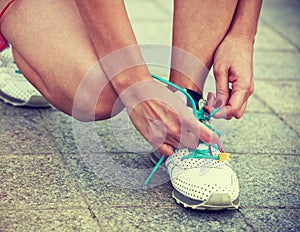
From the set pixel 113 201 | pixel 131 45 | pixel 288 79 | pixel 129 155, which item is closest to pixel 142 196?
pixel 113 201

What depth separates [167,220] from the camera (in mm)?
1335

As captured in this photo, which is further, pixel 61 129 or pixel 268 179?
pixel 61 129

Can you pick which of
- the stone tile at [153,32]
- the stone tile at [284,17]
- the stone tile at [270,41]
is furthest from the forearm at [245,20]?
the stone tile at [284,17]

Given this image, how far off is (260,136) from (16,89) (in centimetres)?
79

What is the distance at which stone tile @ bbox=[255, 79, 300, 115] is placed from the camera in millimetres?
2123

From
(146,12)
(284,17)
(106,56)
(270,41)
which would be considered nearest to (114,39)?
(106,56)

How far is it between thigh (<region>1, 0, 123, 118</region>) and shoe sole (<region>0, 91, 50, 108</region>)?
0.34 m

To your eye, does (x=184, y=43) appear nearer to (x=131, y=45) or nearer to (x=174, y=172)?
(x=131, y=45)

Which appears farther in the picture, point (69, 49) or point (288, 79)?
point (288, 79)

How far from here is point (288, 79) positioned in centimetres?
241

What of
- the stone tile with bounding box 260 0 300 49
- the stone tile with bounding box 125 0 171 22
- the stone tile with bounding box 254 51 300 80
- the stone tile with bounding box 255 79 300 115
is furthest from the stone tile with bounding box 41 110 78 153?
the stone tile with bounding box 260 0 300 49

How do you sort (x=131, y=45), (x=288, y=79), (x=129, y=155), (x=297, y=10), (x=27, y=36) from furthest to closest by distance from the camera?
(x=297, y=10), (x=288, y=79), (x=129, y=155), (x=27, y=36), (x=131, y=45)

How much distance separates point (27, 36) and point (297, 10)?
2388mm

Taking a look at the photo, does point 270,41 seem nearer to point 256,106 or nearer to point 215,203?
point 256,106
